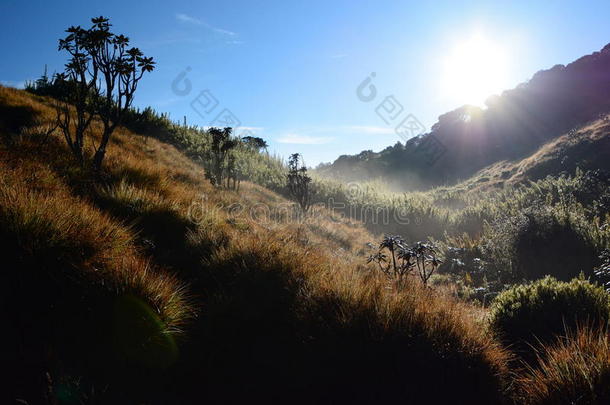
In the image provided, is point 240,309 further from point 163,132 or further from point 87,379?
point 163,132

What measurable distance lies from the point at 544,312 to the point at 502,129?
172ft

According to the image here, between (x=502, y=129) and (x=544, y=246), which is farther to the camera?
(x=502, y=129)

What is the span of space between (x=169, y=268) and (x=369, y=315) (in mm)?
2749

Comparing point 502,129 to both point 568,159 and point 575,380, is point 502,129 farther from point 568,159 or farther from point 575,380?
point 575,380

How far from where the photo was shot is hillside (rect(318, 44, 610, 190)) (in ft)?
136

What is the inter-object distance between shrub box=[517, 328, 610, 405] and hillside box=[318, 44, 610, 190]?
36.8 meters

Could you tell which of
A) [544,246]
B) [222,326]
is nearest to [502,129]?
[544,246]

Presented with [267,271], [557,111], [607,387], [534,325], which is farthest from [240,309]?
[557,111]

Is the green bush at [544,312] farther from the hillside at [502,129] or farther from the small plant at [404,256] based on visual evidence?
the hillside at [502,129]

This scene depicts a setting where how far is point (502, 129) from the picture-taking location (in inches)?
1874

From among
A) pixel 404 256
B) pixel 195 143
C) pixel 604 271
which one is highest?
pixel 195 143

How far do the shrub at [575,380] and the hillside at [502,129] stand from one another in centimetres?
3677

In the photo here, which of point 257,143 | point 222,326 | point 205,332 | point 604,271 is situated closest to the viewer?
point 205,332

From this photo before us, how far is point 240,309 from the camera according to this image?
3650 millimetres
